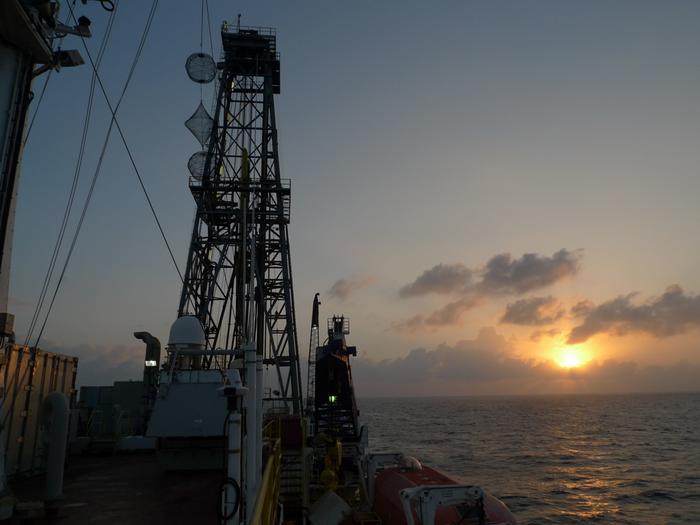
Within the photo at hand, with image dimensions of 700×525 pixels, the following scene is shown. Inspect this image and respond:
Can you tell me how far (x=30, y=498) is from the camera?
12758 mm

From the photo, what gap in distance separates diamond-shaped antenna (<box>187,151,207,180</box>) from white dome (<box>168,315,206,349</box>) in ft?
Answer: 66.5

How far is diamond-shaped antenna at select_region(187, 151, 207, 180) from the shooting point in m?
37.7

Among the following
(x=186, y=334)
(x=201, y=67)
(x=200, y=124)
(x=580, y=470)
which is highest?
(x=201, y=67)

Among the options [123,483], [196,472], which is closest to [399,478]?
[196,472]

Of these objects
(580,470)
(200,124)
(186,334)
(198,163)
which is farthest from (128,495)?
(580,470)

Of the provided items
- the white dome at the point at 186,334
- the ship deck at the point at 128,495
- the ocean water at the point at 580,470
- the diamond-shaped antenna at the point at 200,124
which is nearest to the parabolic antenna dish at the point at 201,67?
the diamond-shaped antenna at the point at 200,124

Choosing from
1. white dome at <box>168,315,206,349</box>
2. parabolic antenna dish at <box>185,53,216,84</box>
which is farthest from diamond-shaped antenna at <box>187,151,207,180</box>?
white dome at <box>168,315,206,349</box>

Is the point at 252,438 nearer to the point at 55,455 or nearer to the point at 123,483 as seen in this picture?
the point at 55,455

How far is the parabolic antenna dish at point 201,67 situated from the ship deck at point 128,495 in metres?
21.0

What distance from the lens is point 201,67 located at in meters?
28.7

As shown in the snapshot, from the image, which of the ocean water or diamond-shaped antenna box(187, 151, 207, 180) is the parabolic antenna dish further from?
the ocean water

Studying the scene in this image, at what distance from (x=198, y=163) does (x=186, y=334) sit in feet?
70.9

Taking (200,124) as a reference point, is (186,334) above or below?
below

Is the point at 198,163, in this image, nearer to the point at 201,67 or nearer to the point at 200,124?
the point at 200,124
